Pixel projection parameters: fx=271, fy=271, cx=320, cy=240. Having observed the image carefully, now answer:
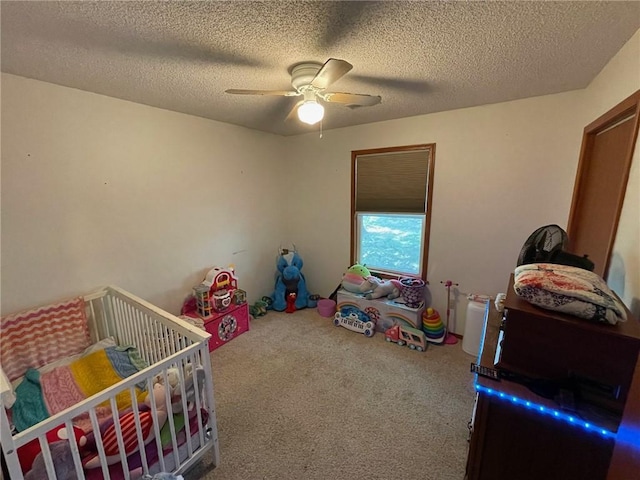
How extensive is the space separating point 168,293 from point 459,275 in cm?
290

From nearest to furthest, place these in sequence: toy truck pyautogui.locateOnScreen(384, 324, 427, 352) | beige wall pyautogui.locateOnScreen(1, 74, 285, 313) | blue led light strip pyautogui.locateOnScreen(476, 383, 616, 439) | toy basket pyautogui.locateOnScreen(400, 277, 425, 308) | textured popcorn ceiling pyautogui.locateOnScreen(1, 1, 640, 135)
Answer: blue led light strip pyautogui.locateOnScreen(476, 383, 616, 439) < textured popcorn ceiling pyautogui.locateOnScreen(1, 1, 640, 135) < beige wall pyautogui.locateOnScreen(1, 74, 285, 313) < toy truck pyautogui.locateOnScreen(384, 324, 427, 352) < toy basket pyautogui.locateOnScreen(400, 277, 425, 308)

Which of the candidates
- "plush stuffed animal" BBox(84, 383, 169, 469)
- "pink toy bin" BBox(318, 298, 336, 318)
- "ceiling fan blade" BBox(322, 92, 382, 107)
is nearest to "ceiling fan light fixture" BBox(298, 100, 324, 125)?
"ceiling fan blade" BBox(322, 92, 382, 107)

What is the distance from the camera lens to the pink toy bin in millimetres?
3361

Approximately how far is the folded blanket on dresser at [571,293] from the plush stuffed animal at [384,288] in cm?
191

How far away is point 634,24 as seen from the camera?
3.91ft

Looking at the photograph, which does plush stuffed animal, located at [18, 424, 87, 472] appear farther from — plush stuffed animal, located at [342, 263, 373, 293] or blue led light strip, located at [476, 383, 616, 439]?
plush stuffed animal, located at [342, 263, 373, 293]

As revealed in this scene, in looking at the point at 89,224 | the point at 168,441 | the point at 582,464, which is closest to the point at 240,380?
the point at 168,441

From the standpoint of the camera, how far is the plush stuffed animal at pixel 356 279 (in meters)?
3.07

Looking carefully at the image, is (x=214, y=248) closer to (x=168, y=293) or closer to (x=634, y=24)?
(x=168, y=293)

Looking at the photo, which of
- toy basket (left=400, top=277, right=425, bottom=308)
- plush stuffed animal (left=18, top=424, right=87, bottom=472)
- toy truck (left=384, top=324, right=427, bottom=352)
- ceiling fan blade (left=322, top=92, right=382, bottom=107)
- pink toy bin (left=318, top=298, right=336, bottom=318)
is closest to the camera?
plush stuffed animal (left=18, top=424, right=87, bottom=472)

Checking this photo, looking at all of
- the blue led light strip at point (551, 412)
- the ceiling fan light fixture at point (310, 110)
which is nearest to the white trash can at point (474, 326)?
the blue led light strip at point (551, 412)

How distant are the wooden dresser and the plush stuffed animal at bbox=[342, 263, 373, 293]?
191 cm

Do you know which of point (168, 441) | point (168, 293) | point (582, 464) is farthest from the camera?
point (168, 293)

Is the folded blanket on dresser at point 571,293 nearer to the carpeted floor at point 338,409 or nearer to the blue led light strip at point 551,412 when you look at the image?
the blue led light strip at point 551,412
